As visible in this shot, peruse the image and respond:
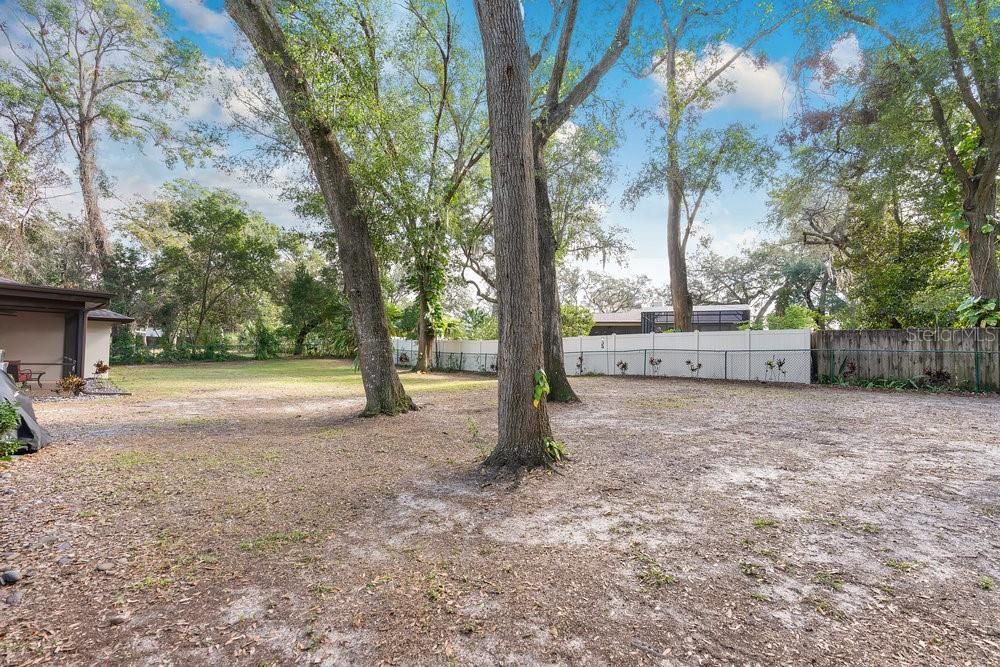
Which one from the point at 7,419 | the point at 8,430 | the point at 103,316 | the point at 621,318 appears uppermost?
the point at 621,318

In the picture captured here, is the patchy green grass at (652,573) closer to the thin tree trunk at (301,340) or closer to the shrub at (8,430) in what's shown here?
the shrub at (8,430)

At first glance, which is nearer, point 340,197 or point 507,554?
point 507,554

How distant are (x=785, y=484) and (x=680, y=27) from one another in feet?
38.6

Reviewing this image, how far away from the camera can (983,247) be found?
10102 mm

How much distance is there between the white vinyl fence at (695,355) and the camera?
11742 millimetres

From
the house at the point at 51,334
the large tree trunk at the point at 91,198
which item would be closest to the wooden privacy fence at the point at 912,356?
the house at the point at 51,334

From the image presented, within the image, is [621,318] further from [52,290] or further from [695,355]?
[52,290]

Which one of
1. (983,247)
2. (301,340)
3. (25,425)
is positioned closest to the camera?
(25,425)

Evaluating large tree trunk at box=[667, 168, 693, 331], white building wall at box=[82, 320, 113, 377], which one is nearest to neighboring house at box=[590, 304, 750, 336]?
large tree trunk at box=[667, 168, 693, 331]

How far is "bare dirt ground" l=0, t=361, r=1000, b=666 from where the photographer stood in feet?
5.42

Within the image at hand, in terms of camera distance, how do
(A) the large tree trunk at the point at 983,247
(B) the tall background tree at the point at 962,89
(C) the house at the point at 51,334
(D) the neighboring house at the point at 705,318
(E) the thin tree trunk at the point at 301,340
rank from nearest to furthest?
(B) the tall background tree at the point at 962,89 < (A) the large tree trunk at the point at 983,247 < (C) the house at the point at 51,334 < (D) the neighboring house at the point at 705,318 < (E) the thin tree trunk at the point at 301,340

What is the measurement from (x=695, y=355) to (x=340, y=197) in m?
11.1

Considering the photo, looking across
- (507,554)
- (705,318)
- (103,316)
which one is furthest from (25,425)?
(705,318)

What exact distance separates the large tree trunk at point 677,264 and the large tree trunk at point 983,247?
644 cm
